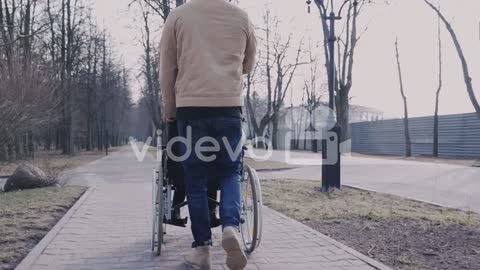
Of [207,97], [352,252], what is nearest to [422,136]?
[352,252]

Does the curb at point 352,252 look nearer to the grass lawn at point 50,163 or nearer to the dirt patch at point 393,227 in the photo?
the dirt patch at point 393,227

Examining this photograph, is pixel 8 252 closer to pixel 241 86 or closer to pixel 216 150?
pixel 216 150

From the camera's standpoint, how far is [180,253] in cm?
479

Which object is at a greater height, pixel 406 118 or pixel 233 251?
pixel 406 118

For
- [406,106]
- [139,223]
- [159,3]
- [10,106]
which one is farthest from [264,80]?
[139,223]

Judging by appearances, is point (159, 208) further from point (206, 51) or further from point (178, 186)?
point (206, 51)

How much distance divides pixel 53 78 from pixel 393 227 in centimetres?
1794

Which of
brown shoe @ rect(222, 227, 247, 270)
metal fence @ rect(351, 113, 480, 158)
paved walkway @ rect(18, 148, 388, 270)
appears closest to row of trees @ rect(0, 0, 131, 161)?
paved walkway @ rect(18, 148, 388, 270)

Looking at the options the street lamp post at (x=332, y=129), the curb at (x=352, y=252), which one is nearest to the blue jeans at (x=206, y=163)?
the curb at (x=352, y=252)

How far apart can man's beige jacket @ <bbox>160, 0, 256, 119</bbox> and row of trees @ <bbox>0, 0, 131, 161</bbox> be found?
4738mm

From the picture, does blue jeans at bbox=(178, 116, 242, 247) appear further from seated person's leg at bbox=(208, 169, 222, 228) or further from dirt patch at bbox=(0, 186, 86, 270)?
dirt patch at bbox=(0, 186, 86, 270)

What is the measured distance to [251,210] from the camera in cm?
471

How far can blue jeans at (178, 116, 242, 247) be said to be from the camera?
3760 millimetres

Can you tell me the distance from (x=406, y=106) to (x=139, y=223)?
34.9 metres
